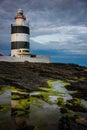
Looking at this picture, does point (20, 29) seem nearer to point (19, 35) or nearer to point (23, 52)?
point (19, 35)

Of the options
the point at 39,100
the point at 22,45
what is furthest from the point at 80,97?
the point at 22,45

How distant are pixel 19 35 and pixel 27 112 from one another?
29407mm

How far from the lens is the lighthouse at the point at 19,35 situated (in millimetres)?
40094

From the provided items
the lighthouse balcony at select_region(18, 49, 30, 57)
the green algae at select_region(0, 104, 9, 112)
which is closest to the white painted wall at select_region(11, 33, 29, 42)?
the lighthouse balcony at select_region(18, 49, 30, 57)

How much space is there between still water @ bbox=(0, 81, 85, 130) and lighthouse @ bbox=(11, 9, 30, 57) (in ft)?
77.1

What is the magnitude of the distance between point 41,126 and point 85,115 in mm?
2988

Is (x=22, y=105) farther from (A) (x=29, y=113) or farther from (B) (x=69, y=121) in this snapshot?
(B) (x=69, y=121)

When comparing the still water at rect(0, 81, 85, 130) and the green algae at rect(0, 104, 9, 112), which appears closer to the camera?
the still water at rect(0, 81, 85, 130)

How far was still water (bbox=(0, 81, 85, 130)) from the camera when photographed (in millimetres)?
9917

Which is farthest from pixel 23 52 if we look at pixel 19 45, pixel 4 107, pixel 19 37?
pixel 4 107

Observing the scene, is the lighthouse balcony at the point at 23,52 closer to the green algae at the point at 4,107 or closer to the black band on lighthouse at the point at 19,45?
the black band on lighthouse at the point at 19,45

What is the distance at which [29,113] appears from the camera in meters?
11.9

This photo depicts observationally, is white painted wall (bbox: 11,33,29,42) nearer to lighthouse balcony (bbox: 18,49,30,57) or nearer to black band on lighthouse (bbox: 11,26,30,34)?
black band on lighthouse (bbox: 11,26,30,34)

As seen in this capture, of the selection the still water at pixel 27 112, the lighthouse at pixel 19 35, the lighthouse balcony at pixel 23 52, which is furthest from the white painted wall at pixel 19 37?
the still water at pixel 27 112
